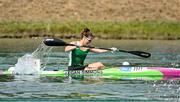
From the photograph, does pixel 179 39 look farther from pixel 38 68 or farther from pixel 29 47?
pixel 38 68

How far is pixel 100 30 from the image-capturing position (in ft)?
150

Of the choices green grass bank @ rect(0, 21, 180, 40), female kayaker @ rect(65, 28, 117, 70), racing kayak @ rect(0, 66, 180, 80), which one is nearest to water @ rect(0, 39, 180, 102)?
racing kayak @ rect(0, 66, 180, 80)

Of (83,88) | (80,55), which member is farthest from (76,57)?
(83,88)

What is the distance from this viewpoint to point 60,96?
17312 mm

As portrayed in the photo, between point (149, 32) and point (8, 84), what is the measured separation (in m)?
26.4

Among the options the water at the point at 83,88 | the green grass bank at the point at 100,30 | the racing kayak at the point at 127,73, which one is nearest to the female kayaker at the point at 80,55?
the racing kayak at the point at 127,73

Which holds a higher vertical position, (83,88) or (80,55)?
(80,55)

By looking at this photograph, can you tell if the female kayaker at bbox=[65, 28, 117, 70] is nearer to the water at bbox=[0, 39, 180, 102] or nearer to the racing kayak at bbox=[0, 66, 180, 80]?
the racing kayak at bbox=[0, 66, 180, 80]

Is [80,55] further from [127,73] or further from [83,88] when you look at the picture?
[83,88]

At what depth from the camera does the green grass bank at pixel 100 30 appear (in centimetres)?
4438

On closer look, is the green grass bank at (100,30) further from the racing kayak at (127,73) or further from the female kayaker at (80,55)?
the racing kayak at (127,73)

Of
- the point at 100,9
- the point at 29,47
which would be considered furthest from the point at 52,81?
the point at 100,9

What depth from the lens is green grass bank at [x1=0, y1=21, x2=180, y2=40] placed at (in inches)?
1747

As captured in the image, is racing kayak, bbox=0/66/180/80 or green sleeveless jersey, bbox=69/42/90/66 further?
green sleeveless jersey, bbox=69/42/90/66
